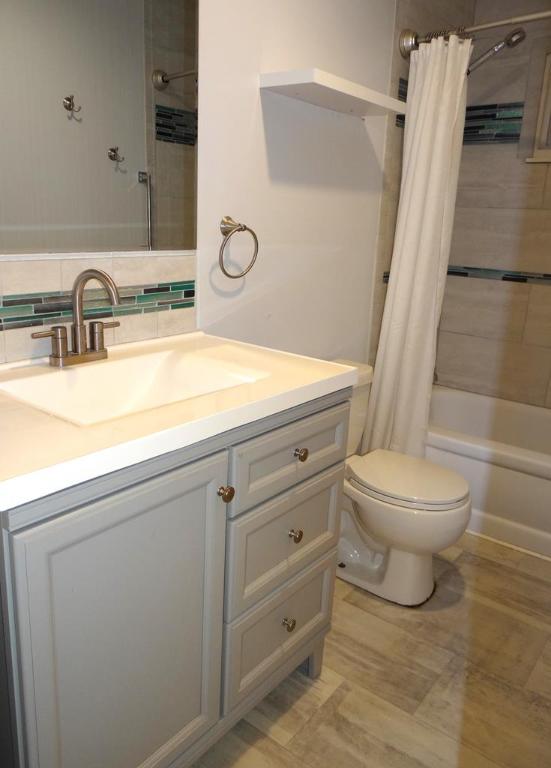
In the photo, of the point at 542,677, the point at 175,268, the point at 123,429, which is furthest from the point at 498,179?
the point at 123,429

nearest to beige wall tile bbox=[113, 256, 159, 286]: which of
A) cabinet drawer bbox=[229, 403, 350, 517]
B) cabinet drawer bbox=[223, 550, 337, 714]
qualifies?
Answer: cabinet drawer bbox=[229, 403, 350, 517]

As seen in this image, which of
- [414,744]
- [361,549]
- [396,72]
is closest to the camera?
[414,744]

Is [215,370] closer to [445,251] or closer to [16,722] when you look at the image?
[16,722]

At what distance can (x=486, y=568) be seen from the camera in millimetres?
2424

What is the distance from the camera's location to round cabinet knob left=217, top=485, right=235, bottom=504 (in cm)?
125

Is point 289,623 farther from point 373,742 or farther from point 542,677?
point 542,677

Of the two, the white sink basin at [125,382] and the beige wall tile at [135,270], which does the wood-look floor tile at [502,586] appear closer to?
the white sink basin at [125,382]

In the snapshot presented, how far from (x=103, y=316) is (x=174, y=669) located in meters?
0.85

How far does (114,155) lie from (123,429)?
2.65 ft

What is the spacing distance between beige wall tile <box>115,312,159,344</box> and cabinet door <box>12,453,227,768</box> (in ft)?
1.89

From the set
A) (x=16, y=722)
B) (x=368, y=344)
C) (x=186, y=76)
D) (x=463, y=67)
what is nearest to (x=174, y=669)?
(x=16, y=722)

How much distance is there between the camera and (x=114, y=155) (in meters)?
1.54

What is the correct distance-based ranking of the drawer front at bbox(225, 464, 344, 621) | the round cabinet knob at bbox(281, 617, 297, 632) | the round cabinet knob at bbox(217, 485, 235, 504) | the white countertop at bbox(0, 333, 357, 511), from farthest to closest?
1. the round cabinet knob at bbox(281, 617, 297, 632)
2. the drawer front at bbox(225, 464, 344, 621)
3. the round cabinet knob at bbox(217, 485, 235, 504)
4. the white countertop at bbox(0, 333, 357, 511)

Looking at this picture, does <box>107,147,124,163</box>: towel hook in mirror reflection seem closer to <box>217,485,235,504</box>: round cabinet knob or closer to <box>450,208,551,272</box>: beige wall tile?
<box>217,485,235,504</box>: round cabinet knob
